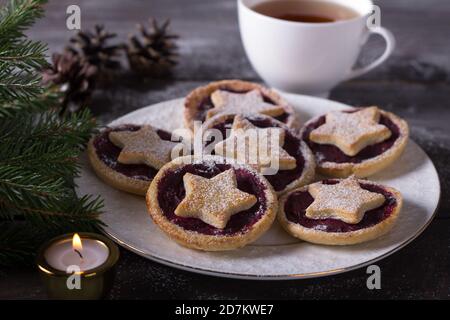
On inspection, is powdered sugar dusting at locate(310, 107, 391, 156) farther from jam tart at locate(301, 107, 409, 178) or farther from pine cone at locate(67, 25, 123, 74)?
pine cone at locate(67, 25, 123, 74)

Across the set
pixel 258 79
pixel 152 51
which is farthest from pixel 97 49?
pixel 258 79

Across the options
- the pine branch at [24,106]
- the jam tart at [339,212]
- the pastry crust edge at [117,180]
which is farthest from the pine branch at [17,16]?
the jam tart at [339,212]

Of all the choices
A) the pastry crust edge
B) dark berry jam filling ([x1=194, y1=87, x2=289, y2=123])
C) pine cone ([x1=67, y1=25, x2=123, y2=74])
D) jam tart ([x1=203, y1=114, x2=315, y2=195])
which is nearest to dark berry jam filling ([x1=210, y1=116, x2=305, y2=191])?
jam tart ([x1=203, y1=114, x2=315, y2=195])

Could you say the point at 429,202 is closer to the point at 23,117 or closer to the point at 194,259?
the point at 194,259

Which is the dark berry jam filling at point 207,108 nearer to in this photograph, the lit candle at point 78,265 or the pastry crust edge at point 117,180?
the pastry crust edge at point 117,180

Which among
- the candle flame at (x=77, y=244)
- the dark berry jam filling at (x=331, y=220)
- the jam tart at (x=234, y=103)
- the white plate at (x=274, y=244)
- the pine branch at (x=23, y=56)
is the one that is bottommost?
the white plate at (x=274, y=244)
